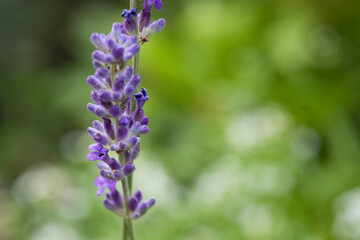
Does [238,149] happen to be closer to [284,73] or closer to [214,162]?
[214,162]

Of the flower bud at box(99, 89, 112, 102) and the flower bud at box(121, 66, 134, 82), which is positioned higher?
the flower bud at box(121, 66, 134, 82)

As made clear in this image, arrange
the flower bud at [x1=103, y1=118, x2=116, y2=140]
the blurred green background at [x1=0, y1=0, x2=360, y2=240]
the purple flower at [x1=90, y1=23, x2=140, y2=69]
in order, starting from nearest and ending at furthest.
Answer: the purple flower at [x1=90, y1=23, x2=140, y2=69] → the flower bud at [x1=103, y1=118, x2=116, y2=140] → the blurred green background at [x1=0, y1=0, x2=360, y2=240]

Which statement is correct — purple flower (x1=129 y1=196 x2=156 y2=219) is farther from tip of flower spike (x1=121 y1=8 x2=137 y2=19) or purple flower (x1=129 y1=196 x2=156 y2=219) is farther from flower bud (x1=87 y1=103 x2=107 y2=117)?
tip of flower spike (x1=121 y1=8 x2=137 y2=19)

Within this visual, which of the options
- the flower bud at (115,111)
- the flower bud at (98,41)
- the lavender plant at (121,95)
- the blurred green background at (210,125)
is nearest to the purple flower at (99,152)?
the lavender plant at (121,95)

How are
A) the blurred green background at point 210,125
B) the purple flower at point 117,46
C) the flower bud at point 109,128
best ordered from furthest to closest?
the blurred green background at point 210,125 → the flower bud at point 109,128 → the purple flower at point 117,46

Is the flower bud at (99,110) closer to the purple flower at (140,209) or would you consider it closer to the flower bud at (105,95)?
the flower bud at (105,95)

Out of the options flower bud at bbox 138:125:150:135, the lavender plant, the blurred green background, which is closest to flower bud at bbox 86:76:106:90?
the lavender plant
